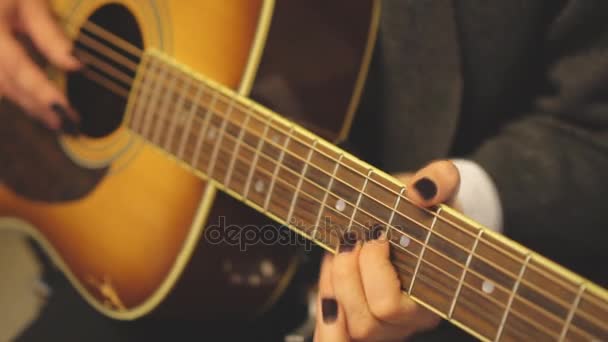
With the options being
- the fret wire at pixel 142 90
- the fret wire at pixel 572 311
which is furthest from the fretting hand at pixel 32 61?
the fret wire at pixel 572 311

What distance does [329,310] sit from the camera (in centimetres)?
50

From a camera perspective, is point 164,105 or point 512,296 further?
point 164,105

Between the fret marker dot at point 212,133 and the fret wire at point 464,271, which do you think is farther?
the fret marker dot at point 212,133

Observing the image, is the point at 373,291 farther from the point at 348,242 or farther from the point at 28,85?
the point at 28,85

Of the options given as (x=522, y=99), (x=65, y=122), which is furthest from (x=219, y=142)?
(x=522, y=99)

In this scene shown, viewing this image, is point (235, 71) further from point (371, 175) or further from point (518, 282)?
point (518, 282)

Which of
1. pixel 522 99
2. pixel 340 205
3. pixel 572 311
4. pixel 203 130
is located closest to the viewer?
pixel 572 311

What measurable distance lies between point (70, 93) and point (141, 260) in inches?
12.1

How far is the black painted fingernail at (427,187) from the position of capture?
0.41 metres

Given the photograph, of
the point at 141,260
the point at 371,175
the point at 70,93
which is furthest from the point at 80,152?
the point at 371,175

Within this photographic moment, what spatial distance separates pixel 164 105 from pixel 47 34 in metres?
0.28

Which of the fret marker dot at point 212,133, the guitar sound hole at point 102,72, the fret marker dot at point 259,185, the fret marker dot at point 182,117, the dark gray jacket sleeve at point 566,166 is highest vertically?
the dark gray jacket sleeve at point 566,166

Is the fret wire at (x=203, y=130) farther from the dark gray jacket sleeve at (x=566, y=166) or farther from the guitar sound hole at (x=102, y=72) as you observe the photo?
the dark gray jacket sleeve at (x=566, y=166)

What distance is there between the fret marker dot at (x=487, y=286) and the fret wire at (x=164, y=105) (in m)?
0.42
